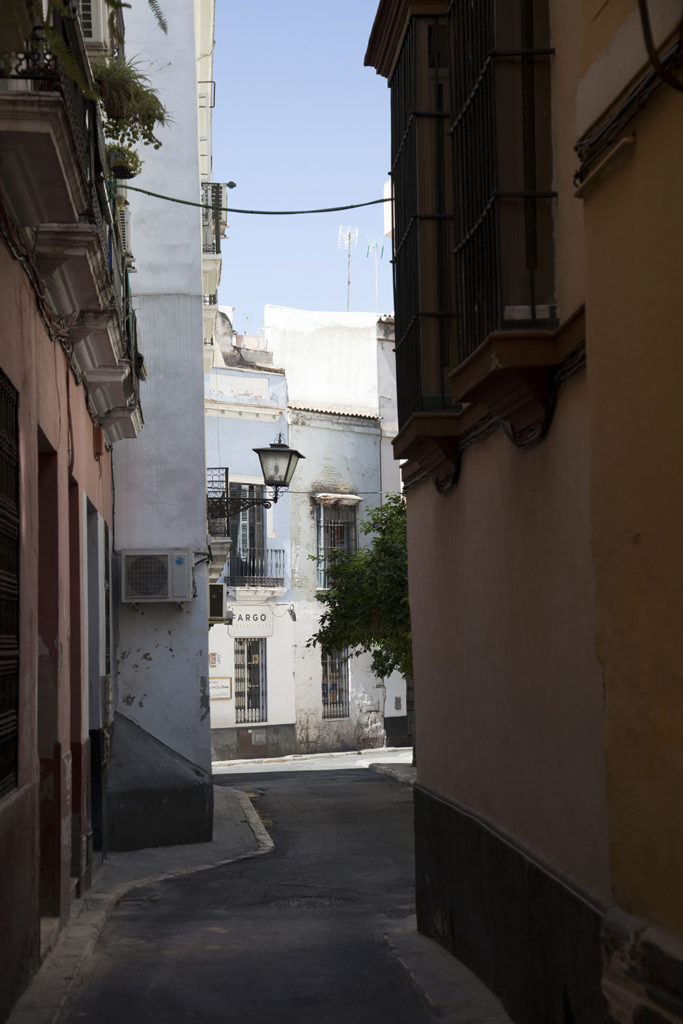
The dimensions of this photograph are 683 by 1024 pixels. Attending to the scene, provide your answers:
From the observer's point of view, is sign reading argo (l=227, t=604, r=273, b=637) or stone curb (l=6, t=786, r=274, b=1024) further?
sign reading argo (l=227, t=604, r=273, b=637)

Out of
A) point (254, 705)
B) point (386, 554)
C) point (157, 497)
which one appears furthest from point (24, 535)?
point (254, 705)

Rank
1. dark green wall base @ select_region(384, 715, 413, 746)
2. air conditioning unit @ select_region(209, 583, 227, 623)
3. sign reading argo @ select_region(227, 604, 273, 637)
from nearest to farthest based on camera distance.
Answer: air conditioning unit @ select_region(209, 583, 227, 623), sign reading argo @ select_region(227, 604, 273, 637), dark green wall base @ select_region(384, 715, 413, 746)

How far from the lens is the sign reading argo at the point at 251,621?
34.8m

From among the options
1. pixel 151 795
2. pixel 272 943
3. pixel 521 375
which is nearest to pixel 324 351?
pixel 151 795

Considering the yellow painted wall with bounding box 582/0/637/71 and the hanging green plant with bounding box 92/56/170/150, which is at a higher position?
the hanging green plant with bounding box 92/56/170/150

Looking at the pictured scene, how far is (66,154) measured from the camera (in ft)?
21.8

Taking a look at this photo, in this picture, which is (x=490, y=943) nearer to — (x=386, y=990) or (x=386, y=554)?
(x=386, y=990)

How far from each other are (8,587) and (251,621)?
2775cm

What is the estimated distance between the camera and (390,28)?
9438 mm

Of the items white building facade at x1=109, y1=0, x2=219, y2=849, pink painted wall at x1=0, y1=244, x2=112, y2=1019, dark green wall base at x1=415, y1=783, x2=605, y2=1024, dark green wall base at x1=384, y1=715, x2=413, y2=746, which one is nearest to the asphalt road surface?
dark green wall base at x1=415, y1=783, x2=605, y2=1024

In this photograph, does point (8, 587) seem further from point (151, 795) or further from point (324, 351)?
point (324, 351)

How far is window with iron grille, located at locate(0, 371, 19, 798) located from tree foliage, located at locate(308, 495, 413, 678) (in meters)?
14.3

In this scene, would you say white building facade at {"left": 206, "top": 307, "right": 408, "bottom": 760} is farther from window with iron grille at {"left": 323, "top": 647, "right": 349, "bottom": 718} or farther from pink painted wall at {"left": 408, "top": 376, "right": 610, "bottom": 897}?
pink painted wall at {"left": 408, "top": 376, "right": 610, "bottom": 897}

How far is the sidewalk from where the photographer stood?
7.12 meters
